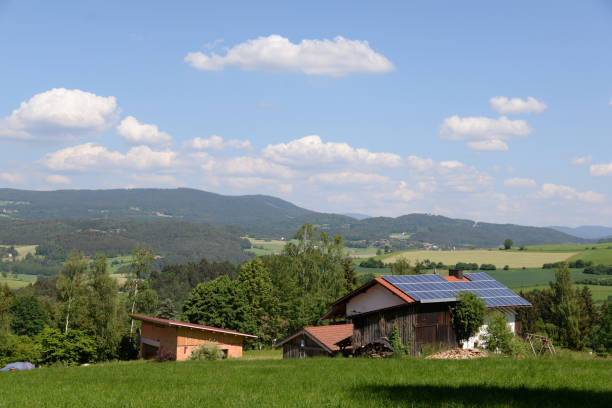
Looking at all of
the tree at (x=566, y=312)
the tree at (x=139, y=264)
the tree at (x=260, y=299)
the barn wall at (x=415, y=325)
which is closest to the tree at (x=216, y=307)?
the tree at (x=260, y=299)

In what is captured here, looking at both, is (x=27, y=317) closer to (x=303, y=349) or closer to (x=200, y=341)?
(x=200, y=341)

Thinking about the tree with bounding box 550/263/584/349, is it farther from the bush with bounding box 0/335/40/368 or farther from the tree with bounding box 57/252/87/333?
the tree with bounding box 57/252/87/333

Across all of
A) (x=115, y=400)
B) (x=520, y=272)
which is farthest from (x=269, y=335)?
(x=520, y=272)

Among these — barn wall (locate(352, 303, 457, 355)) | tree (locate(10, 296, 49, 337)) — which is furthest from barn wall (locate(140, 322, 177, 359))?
tree (locate(10, 296, 49, 337))

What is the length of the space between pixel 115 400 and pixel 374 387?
757 cm

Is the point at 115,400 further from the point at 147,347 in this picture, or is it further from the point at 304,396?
the point at 147,347

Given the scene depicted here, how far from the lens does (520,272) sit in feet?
482

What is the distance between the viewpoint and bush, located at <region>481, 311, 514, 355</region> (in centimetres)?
3278

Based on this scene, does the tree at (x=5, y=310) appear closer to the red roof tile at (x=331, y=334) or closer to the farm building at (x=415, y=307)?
the red roof tile at (x=331, y=334)

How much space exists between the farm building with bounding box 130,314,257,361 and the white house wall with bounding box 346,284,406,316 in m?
10.1

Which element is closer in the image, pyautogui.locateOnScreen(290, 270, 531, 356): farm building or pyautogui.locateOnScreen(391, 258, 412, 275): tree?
pyautogui.locateOnScreen(290, 270, 531, 356): farm building

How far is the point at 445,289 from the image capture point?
37438mm

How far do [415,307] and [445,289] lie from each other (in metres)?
3.63

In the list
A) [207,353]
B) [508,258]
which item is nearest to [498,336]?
[207,353]
